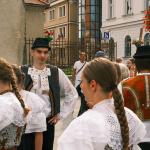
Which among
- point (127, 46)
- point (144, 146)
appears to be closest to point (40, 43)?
point (144, 146)

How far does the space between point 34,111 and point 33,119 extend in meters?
0.12

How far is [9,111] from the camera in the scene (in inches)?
90.6

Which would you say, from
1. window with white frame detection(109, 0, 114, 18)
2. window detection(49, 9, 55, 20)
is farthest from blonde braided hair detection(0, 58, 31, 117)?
window detection(49, 9, 55, 20)

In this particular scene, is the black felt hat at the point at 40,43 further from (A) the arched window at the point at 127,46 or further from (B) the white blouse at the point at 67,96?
(A) the arched window at the point at 127,46

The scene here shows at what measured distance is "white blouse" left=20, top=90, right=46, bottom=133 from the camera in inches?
115

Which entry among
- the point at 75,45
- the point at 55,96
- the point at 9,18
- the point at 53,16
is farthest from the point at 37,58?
the point at 53,16

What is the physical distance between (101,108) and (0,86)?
3.21 ft

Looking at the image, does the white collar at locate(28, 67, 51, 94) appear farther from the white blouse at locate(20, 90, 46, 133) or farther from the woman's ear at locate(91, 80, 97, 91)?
the woman's ear at locate(91, 80, 97, 91)

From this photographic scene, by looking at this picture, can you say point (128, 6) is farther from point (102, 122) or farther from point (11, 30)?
point (102, 122)

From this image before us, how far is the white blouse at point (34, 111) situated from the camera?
2926 mm

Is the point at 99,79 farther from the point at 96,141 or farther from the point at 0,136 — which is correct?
the point at 0,136

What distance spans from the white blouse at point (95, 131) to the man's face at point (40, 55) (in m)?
2.18

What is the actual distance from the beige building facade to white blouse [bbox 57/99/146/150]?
3782 cm

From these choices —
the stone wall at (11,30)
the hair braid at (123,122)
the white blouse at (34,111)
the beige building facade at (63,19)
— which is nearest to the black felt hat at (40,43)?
the white blouse at (34,111)
